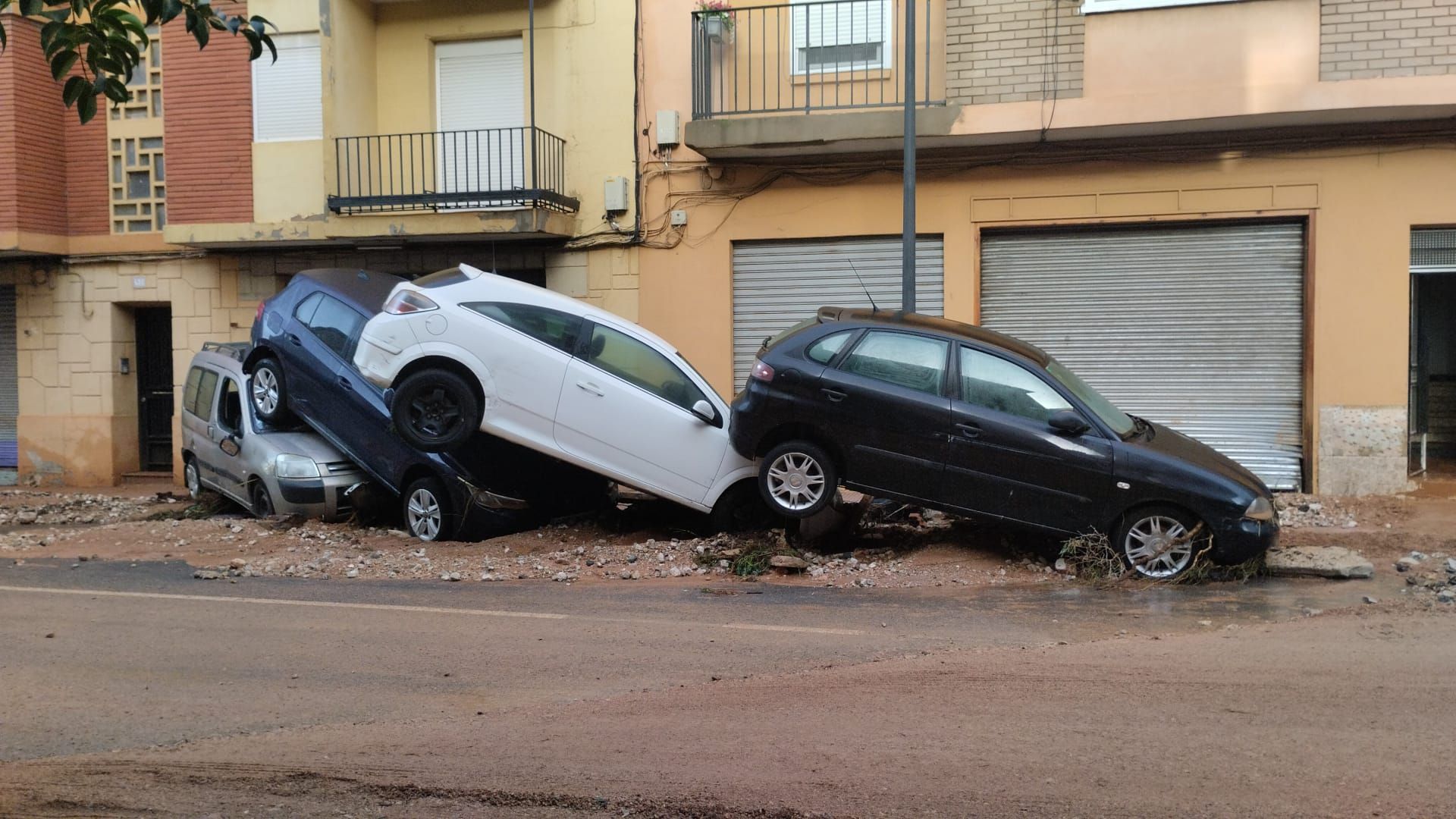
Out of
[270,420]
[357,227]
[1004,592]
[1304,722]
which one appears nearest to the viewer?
[1304,722]

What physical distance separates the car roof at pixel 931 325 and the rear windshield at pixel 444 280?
120 inches

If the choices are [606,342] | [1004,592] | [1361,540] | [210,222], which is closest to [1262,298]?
[1361,540]

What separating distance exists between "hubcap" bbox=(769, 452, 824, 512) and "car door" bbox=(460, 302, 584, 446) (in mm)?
1883

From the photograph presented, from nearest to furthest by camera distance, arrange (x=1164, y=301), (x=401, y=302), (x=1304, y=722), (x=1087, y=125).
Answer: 1. (x=1304, y=722)
2. (x=401, y=302)
3. (x=1087, y=125)
4. (x=1164, y=301)

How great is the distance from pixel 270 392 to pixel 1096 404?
7509 millimetres

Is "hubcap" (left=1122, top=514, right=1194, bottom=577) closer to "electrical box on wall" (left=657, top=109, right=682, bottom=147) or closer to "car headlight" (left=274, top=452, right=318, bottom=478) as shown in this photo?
"car headlight" (left=274, top=452, right=318, bottom=478)

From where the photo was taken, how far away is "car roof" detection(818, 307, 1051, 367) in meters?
8.44

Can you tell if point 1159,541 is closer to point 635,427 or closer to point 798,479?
point 798,479

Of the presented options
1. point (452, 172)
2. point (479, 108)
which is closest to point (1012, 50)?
point (479, 108)

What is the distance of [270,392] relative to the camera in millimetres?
10383

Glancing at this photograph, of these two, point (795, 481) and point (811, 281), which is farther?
point (811, 281)

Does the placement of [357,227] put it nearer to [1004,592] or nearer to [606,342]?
[606,342]

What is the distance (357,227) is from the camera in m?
14.1

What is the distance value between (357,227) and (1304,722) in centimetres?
1246
